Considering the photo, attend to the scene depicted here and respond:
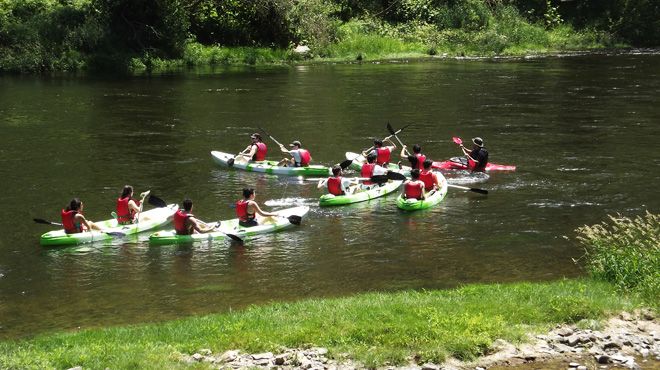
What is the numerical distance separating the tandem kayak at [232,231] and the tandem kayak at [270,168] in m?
4.32

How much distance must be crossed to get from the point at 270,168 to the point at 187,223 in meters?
6.56

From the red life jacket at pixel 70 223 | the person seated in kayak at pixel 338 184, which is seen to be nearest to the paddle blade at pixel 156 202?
the red life jacket at pixel 70 223

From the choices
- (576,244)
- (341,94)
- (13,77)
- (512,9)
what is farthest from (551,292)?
(512,9)

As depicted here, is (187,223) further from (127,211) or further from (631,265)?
(631,265)

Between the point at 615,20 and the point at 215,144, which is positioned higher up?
the point at 615,20

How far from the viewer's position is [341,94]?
3678 cm

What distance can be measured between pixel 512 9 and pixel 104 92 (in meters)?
35.0

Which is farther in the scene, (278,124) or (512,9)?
(512,9)

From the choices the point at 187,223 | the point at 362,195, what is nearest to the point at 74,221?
the point at 187,223

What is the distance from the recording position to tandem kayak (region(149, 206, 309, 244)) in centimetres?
1630

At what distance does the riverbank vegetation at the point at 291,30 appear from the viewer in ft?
154

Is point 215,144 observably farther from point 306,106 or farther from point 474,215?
point 474,215

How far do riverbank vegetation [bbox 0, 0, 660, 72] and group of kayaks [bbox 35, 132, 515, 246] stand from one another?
92.0 ft

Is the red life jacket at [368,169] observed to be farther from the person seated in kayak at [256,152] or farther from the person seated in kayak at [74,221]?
the person seated in kayak at [74,221]
